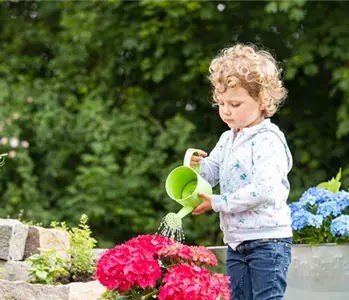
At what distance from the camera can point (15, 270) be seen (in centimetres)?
344

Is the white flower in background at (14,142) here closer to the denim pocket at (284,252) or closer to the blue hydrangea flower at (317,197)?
the blue hydrangea flower at (317,197)

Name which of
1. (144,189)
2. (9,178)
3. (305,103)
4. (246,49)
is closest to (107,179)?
(144,189)

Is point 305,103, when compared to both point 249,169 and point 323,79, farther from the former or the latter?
point 249,169

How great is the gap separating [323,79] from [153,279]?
3.99m

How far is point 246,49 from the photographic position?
296 cm

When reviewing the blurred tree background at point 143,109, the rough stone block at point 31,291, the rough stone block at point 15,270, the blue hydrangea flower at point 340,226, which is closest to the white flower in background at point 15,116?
the blurred tree background at point 143,109

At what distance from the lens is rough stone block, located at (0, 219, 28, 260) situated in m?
3.43

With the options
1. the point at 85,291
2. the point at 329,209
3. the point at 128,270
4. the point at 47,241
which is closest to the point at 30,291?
the point at 85,291

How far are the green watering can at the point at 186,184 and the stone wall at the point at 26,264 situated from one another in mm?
509

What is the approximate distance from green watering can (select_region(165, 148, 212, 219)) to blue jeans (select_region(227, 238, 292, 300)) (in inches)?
8.4

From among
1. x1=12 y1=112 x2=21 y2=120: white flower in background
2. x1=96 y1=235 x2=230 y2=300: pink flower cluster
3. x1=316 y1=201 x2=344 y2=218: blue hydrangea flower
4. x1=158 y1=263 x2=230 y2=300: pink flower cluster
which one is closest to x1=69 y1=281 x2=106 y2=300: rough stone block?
x1=96 y1=235 x2=230 y2=300: pink flower cluster

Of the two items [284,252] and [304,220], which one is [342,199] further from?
[284,252]

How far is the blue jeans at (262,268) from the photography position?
2.79 meters

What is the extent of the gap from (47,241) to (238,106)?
4.02ft
